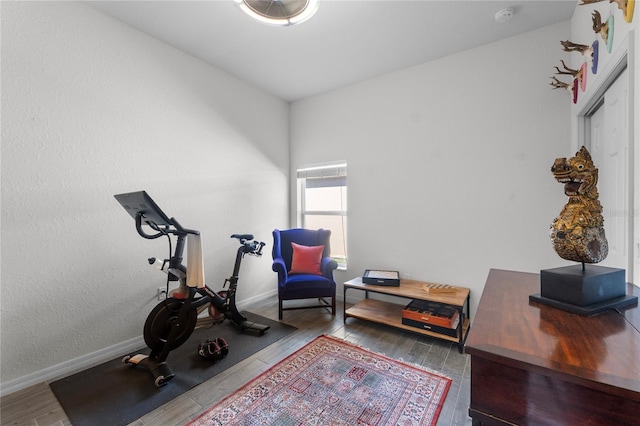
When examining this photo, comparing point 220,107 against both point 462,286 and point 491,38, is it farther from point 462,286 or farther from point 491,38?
point 462,286

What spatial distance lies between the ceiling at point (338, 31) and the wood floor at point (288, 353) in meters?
2.90

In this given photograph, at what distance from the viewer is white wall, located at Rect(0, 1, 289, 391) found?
194 centimetres

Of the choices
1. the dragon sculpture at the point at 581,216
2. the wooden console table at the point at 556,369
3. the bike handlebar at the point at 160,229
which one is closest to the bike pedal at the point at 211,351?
the bike handlebar at the point at 160,229

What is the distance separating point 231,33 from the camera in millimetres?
2613

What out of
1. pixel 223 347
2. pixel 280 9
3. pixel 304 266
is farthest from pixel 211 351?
pixel 280 9

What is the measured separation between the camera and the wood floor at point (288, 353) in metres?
1.66

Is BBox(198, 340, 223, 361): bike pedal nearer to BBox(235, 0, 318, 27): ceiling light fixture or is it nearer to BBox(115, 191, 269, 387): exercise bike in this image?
BBox(115, 191, 269, 387): exercise bike

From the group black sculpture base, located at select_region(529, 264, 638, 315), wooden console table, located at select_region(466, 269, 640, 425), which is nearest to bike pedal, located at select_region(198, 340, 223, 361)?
wooden console table, located at select_region(466, 269, 640, 425)

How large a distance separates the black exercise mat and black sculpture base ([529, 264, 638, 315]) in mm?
2246

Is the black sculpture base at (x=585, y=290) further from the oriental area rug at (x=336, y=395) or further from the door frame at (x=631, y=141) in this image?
the oriental area rug at (x=336, y=395)

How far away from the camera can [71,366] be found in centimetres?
213

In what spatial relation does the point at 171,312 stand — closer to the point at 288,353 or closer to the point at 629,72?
Result: the point at 288,353

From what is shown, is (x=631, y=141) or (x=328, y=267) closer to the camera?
(x=631, y=141)

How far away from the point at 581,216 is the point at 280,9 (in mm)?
2041
